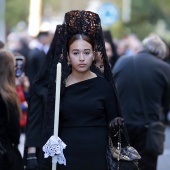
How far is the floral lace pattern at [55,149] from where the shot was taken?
5.74 meters

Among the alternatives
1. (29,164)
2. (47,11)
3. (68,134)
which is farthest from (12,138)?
(47,11)

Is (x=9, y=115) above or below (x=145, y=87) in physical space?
below

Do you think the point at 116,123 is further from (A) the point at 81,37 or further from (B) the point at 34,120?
(B) the point at 34,120

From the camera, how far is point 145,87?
9031 mm

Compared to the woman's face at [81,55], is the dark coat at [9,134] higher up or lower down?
lower down

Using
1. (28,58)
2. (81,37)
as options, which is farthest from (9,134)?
(28,58)

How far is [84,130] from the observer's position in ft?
19.5

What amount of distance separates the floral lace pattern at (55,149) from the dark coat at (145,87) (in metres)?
3.31

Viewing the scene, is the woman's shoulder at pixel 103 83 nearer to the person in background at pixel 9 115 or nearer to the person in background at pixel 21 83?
the person in background at pixel 9 115

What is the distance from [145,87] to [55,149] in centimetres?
346

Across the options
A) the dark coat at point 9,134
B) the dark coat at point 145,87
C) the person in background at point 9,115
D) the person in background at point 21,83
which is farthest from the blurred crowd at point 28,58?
the dark coat at point 9,134

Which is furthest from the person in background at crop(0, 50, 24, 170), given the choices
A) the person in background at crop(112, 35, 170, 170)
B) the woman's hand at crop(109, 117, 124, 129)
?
the person in background at crop(112, 35, 170, 170)

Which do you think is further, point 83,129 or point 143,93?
point 143,93

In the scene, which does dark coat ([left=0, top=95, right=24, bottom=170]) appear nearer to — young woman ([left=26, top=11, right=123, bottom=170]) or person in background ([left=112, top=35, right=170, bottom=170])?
young woman ([left=26, top=11, right=123, bottom=170])
